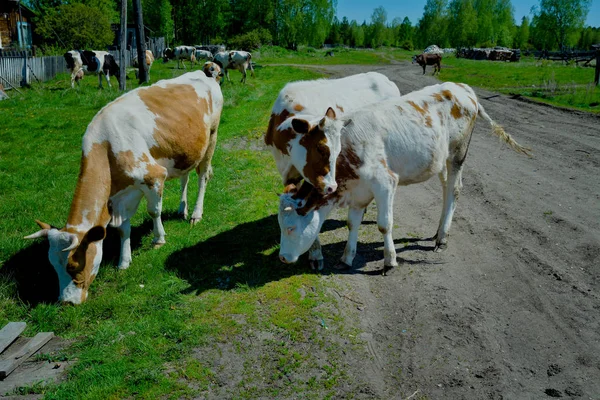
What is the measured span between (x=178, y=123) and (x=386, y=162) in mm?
3131

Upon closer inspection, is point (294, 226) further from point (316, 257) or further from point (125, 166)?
point (125, 166)

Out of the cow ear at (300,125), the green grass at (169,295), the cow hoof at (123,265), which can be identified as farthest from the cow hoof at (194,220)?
the cow ear at (300,125)

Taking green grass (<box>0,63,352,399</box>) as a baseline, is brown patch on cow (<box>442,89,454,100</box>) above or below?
above

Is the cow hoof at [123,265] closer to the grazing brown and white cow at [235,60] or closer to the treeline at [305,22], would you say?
the grazing brown and white cow at [235,60]

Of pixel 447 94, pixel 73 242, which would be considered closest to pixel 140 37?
pixel 447 94

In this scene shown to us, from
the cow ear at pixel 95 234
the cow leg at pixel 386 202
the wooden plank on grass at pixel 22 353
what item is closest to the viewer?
the wooden plank on grass at pixel 22 353

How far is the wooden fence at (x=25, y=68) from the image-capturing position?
21.8 metres

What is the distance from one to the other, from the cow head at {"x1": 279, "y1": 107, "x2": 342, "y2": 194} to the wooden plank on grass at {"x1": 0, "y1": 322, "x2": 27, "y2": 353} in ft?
11.2

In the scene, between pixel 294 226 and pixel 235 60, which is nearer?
pixel 294 226

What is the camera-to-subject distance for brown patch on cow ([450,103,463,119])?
21.8 ft

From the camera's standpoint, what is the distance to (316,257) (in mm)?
6277

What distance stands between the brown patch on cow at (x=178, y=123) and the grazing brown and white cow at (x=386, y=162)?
2071 mm

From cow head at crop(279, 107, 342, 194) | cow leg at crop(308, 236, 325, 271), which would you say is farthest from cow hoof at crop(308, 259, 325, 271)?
cow head at crop(279, 107, 342, 194)

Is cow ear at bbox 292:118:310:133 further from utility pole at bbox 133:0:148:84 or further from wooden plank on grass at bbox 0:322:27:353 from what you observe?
utility pole at bbox 133:0:148:84
